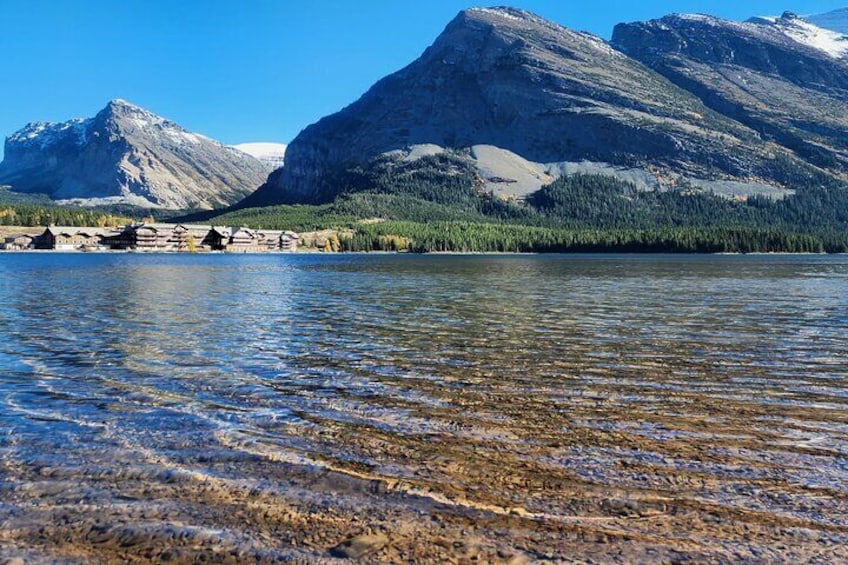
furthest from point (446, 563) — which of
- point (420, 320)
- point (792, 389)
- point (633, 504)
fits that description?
point (420, 320)

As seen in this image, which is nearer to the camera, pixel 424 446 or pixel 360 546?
pixel 360 546

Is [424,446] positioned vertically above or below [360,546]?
above

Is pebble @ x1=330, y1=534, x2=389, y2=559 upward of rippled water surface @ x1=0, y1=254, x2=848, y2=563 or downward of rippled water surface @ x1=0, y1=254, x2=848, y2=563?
downward

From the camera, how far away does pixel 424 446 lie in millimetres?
13797

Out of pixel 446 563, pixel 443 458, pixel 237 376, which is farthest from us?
pixel 237 376

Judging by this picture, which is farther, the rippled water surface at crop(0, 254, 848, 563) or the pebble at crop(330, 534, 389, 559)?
the rippled water surface at crop(0, 254, 848, 563)

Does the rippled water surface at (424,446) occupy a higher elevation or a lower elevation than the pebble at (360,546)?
higher

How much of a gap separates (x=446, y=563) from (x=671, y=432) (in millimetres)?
8300

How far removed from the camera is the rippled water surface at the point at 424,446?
31.2 ft

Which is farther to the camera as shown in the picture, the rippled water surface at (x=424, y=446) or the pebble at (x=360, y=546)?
the rippled water surface at (x=424, y=446)

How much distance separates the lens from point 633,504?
10695 mm

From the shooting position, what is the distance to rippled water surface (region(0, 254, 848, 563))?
9508mm

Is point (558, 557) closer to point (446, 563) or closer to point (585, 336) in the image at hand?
point (446, 563)

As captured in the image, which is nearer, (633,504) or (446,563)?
(446,563)
